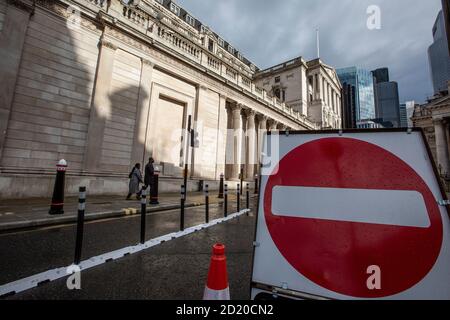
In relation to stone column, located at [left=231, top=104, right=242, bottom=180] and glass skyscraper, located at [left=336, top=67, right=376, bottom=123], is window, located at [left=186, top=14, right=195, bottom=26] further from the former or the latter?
glass skyscraper, located at [left=336, top=67, right=376, bottom=123]

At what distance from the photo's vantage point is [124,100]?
38.7 feet

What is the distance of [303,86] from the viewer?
1401 inches

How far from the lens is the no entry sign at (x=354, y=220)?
1.54m

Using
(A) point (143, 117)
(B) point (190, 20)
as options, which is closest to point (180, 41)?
(A) point (143, 117)

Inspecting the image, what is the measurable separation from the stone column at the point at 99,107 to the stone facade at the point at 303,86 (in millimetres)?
27719

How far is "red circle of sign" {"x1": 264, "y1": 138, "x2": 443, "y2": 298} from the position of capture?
1540 millimetres

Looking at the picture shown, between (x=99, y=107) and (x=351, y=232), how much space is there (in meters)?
11.9

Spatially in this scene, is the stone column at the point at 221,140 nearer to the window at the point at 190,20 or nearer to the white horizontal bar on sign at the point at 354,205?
the white horizontal bar on sign at the point at 354,205

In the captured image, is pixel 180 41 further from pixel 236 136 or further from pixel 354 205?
pixel 354 205

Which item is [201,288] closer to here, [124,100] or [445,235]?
[445,235]

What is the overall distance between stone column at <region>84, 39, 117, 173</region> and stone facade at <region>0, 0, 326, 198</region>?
1.8 inches

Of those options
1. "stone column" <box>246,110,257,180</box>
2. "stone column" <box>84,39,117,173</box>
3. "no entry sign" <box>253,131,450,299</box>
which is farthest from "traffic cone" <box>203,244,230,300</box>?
"stone column" <box>246,110,257,180</box>

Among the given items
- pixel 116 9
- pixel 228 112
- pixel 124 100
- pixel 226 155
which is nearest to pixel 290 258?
pixel 124 100

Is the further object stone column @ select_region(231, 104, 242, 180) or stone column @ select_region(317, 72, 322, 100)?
stone column @ select_region(317, 72, 322, 100)
